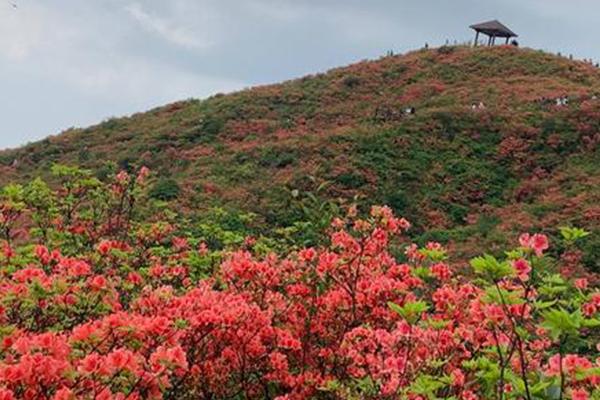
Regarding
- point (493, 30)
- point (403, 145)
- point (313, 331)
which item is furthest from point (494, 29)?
point (313, 331)

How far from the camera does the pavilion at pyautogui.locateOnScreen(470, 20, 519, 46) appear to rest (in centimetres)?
4525

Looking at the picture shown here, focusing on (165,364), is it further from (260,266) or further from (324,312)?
(324,312)

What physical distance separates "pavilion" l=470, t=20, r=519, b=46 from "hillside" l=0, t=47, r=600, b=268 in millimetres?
4013

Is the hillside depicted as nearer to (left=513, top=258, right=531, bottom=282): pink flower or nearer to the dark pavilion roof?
the dark pavilion roof

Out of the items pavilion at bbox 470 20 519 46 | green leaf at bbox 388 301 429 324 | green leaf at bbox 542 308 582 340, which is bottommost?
green leaf at bbox 388 301 429 324

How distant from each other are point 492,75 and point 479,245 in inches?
817

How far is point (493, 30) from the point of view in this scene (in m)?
45.3

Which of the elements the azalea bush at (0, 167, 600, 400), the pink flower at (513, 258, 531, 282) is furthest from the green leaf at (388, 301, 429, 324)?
the pink flower at (513, 258, 531, 282)

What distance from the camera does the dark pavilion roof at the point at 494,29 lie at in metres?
45.2

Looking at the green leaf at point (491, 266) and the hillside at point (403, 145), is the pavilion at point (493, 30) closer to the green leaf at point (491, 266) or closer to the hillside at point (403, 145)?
the hillside at point (403, 145)

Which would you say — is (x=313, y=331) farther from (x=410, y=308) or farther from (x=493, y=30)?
(x=493, y=30)

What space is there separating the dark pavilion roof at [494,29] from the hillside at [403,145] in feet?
13.1

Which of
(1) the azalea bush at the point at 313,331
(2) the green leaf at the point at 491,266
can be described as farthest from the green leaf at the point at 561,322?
(2) the green leaf at the point at 491,266

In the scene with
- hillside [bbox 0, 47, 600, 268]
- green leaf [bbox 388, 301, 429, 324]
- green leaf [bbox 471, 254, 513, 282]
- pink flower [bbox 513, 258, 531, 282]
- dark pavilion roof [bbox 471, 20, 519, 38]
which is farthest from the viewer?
dark pavilion roof [bbox 471, 20, 519, 38]
